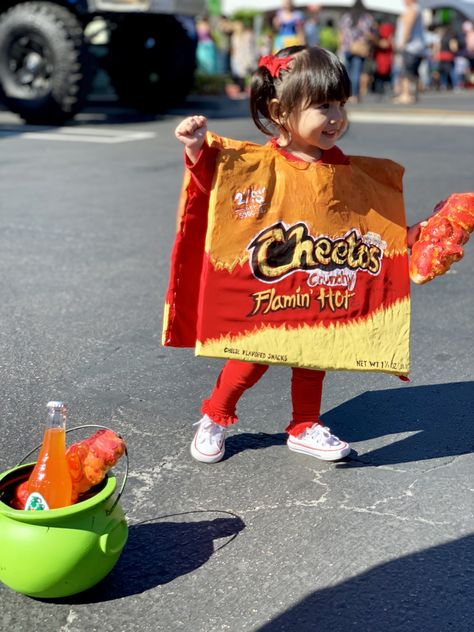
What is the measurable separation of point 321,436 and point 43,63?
973 centimetres

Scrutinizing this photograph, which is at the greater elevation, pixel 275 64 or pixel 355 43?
pixel 275 64

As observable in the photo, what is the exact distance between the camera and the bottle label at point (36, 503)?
2.22 meters

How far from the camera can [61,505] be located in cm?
225

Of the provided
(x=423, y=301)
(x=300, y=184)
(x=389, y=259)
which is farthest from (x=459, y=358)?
(x=300, y=184)

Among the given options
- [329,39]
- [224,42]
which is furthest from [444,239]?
[329,39]

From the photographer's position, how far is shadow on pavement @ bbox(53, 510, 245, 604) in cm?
233

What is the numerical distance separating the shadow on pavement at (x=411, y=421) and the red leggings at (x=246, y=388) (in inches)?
7.9

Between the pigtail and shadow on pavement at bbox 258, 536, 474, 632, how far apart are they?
4.59 feet

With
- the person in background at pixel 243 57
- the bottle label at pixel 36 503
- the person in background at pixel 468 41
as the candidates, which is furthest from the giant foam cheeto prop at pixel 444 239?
the person in background at pixel 468 41

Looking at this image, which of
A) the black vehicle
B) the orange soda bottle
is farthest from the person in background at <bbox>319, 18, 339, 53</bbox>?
the orange soda bottle

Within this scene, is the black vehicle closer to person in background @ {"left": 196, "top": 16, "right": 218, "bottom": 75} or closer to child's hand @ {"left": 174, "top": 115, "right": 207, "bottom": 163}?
person in background @ {"left": 196, "top": 16, "right": 218, "bottom": 75}

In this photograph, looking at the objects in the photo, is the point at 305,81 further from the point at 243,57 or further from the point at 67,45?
the point at 243,57

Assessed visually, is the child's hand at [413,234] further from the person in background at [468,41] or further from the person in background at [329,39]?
the person in background at [468,41]

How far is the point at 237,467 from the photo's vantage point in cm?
299
